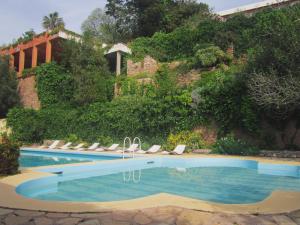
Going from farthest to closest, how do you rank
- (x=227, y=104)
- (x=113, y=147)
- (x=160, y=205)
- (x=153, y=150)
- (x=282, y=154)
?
(x=113, y=147)
(x=153, y=150)
(x=227, y=104)
(x=282, y=154)
(x=160, y=205)

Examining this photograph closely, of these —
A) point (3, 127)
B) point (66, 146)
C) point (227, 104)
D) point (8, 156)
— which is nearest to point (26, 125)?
point (3, 127)

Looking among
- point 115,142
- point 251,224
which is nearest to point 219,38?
point 115,142

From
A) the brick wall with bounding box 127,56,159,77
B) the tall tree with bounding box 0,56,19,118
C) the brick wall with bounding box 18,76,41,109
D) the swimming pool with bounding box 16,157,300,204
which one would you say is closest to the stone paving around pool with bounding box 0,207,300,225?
the swimming pool with bounding box 16,157,300,204

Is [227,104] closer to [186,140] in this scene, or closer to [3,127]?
[186,140]

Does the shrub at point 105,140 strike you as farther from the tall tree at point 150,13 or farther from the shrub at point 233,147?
the tall tree at point 150,13

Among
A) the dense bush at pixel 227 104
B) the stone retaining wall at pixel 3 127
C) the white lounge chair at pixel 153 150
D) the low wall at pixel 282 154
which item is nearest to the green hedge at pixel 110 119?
the stone retaining wall at pixel 3 127

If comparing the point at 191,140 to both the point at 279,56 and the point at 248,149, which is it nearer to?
the point at 248,149

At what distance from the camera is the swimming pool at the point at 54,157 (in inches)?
546

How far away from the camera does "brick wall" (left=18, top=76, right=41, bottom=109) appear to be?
81.7ft

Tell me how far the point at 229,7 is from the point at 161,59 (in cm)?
1399

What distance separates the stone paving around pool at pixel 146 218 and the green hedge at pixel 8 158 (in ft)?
11.2

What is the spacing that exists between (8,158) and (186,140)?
Result: 30.6 ft

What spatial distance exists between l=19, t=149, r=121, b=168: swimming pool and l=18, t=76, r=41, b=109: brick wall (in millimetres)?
7703

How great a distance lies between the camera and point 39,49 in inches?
1145
